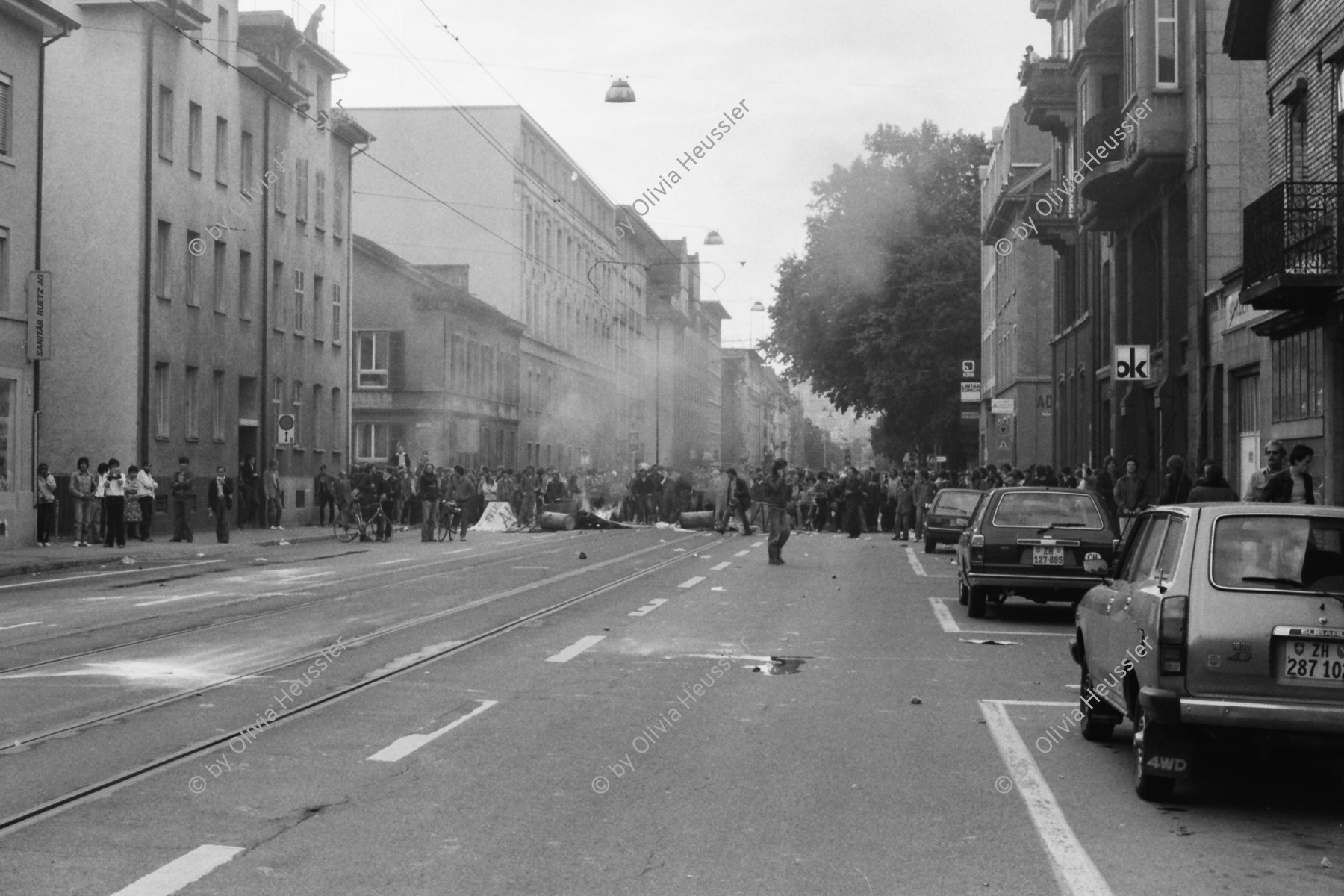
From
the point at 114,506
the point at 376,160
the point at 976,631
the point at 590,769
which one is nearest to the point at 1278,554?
the point at 590,769

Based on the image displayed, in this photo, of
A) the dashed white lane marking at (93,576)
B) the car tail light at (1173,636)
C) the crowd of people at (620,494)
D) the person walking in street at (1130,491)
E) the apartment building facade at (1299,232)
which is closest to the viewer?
the car tail light at (1173,636)

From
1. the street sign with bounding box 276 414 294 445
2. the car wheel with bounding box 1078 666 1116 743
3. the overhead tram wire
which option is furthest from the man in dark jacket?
the overhead tram wire

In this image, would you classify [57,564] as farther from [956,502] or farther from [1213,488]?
[956,502]

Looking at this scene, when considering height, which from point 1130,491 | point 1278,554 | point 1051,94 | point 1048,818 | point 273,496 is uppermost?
point 1051,94

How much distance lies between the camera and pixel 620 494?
48.2 m

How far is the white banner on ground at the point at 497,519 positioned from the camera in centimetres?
4409

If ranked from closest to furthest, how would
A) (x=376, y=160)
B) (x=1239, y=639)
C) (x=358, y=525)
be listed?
(x=1239, y=639)
(x=358, y=525)
(x=376, y=160)

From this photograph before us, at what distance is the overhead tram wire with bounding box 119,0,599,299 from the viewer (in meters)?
36.3

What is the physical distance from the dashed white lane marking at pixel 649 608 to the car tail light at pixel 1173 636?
9177mm

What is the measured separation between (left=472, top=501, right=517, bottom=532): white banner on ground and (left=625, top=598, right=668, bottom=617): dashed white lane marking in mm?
26423

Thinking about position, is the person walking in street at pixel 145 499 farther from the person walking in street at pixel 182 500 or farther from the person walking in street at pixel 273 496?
the person walking in street at pixel 273 496

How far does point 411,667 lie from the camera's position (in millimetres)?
11422

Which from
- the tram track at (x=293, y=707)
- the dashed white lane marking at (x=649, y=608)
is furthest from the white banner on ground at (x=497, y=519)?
the dashed white lane marking at (x=649, y=608)

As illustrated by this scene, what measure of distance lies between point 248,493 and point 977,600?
25670 mm
